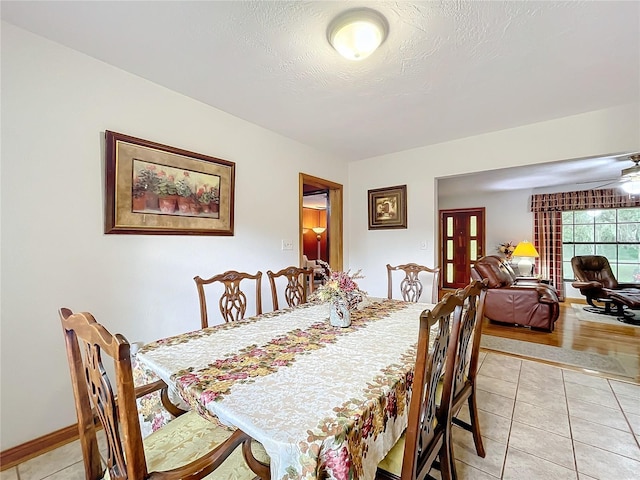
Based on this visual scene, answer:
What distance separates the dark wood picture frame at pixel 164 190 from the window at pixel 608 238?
6.76 metres

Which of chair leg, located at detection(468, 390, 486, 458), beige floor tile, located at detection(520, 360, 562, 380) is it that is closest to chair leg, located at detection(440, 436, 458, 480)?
chair leg, located at detection(468, 390, 486, 458)

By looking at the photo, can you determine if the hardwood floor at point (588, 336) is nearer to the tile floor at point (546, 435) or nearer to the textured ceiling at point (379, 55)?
the tile floor at point (546, 435)

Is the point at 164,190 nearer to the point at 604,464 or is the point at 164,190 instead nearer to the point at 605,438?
the point at 604,464

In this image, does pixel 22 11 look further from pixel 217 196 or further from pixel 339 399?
pixel 339 399

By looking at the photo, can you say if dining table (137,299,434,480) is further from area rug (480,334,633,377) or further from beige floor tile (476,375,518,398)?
area rug (480,334,633,377)

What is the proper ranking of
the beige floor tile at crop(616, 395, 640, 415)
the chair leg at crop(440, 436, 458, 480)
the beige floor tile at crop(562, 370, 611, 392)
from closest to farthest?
the chair leg at crop(440, 436, 458, 480) < the beige floor tile at crop(616, 395, 640, 415) < the beige floor tile at crop(562, 370, 611, 392)

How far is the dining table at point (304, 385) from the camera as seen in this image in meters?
0.74

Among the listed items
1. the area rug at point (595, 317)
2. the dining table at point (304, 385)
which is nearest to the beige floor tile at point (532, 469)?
the dining table at point (304, 385)

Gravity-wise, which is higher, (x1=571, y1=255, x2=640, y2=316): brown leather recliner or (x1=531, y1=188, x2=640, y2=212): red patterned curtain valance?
(x1=531, y1=188, x2=640, y2=212): red patterned curtain valance

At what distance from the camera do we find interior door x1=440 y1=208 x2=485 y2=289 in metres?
6.88

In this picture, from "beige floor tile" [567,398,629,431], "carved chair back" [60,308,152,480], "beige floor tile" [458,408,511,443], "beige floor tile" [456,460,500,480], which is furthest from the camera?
"beige floor tile" [567,398,629,431]

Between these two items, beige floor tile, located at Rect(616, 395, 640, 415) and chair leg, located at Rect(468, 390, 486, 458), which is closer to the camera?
chair leg, located at Rect(468, 390, 486, 458)

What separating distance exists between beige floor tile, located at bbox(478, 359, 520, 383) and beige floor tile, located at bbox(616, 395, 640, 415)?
646mm

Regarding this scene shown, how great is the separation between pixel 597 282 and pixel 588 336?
155 cm
